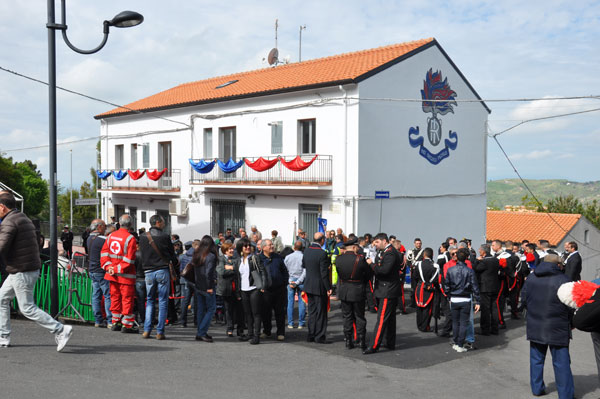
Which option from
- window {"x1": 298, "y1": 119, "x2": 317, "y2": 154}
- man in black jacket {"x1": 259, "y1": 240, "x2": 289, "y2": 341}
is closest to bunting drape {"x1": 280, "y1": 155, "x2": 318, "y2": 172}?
window {"x1": 298, "y1": 119, "x2": 317, "y2": 154}

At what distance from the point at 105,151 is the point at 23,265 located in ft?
86.3

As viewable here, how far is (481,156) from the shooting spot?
2509 centimetres

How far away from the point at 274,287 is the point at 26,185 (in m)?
50.3

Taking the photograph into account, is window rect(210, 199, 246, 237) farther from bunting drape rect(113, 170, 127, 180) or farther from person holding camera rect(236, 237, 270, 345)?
person holding camera rect(236, 237, 270, 345)

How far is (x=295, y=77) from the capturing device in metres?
22.4

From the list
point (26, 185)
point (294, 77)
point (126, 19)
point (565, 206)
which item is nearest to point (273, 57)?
point (294, 77)

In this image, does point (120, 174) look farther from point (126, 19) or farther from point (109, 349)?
point (109, 349)

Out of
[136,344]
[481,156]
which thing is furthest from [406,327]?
[481,156]

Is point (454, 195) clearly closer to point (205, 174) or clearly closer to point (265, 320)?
point (205, 174)

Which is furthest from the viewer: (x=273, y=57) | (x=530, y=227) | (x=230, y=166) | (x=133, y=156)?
(x=530, y=227)

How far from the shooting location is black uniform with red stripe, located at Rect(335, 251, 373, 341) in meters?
8.65

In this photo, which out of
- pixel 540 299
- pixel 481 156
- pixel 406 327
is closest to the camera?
pixel 540 299

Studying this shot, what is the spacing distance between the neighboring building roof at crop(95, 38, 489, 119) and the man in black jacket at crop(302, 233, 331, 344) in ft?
34.5

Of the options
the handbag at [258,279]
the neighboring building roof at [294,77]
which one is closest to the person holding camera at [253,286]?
the handbag at [258,279]
